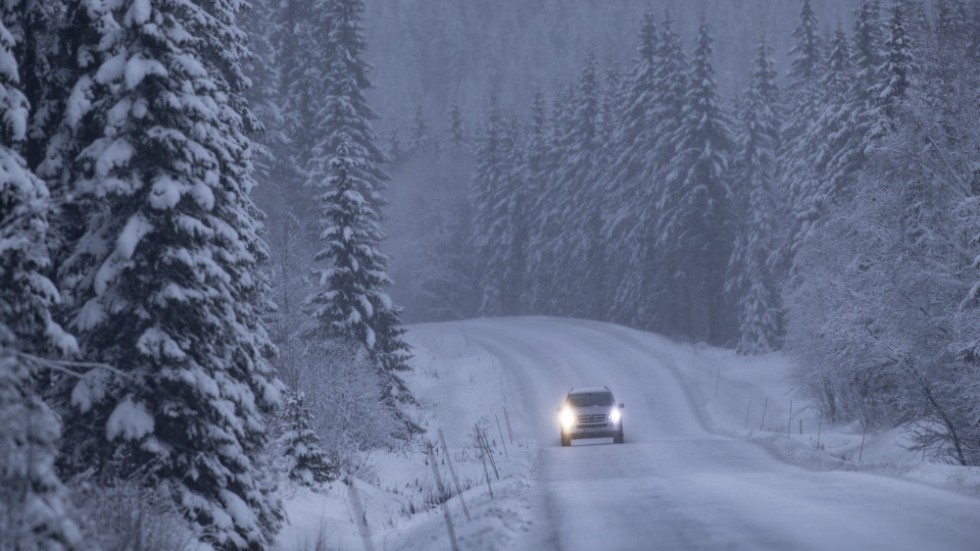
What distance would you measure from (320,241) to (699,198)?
2744 centimetres

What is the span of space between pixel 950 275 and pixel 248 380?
61.1 ft

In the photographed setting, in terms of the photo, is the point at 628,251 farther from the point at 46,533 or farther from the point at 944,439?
the point at 46,533

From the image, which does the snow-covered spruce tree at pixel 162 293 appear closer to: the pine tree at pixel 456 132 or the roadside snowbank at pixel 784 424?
the roadside snowbank at pixel 784 424

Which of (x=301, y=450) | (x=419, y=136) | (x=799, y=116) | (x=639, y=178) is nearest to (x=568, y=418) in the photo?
(x=301, y=450)

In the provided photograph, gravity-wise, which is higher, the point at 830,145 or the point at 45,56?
the point at 830,145

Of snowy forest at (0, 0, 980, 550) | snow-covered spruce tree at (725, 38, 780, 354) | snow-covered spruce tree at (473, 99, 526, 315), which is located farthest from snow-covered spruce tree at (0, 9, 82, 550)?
snow-covered spruce tree at (473, 99, 526, 315)

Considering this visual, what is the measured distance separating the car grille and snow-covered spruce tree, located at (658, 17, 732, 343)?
29458mm

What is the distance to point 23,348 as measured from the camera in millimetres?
10648

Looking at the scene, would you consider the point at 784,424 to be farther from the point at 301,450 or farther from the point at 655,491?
the point at 301,450

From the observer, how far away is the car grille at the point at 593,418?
31.0m

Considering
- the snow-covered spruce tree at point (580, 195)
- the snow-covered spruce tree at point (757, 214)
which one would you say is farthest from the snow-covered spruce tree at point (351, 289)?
the snow-covered spruce tree at point (580, 195)

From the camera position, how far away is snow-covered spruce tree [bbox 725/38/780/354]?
181ft

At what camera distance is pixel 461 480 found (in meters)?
23.0

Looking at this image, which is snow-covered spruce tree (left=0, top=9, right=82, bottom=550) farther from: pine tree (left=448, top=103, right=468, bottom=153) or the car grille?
pine tree (left=448, top=103, right=468, bottom=153)
